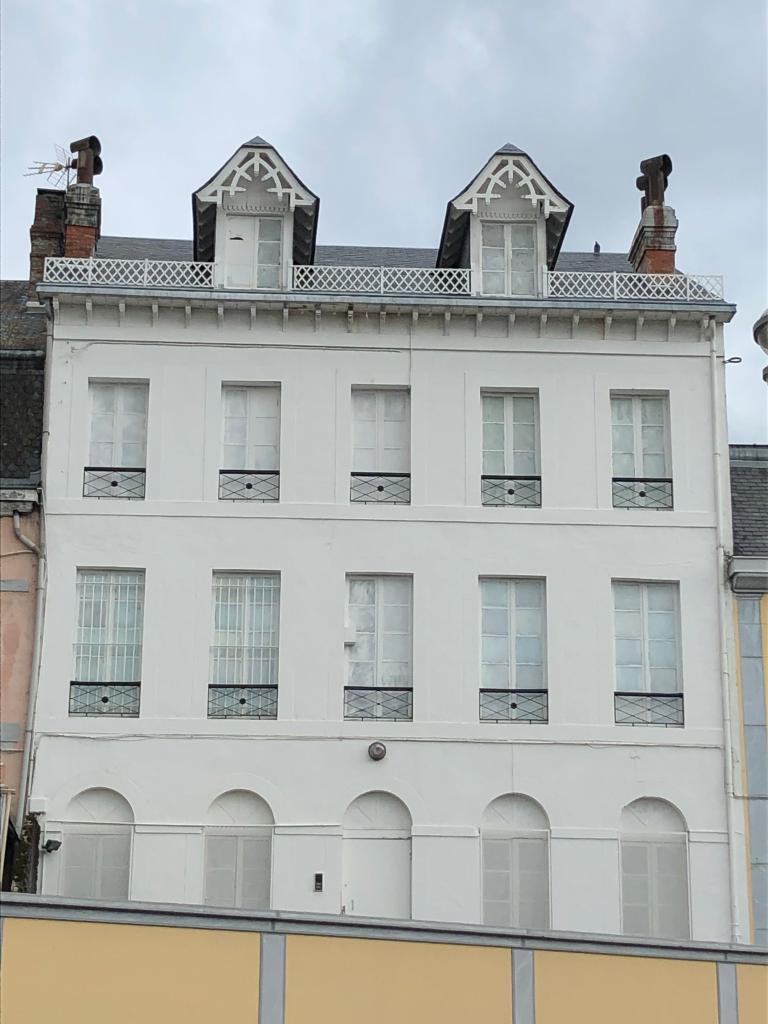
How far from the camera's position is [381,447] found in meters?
25.4

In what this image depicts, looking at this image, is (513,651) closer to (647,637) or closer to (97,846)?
(647,637)

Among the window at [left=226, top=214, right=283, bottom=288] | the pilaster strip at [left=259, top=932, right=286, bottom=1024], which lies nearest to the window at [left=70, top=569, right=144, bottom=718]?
the window at [left=226, top=214, right=283, bottom=288]

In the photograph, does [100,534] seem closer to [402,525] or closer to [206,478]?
[206,478]

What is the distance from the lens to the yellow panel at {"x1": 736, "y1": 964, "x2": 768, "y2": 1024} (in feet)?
60.7

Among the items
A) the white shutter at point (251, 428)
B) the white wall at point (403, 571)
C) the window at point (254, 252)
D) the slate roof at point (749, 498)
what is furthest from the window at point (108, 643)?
the slate roof at point (749, 498)

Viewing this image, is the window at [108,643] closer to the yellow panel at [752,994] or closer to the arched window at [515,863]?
the arched window at [515,863]

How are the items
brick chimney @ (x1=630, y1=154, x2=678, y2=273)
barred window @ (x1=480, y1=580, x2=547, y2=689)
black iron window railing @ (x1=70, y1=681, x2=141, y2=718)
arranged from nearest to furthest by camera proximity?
black iron window railing @ (x1=70, y1=681, x2=141, y2=718)
barred window @ (x1=480, y1=580, x2=547, y2=689)
brick chimney @ (x1=630, y1=154, x2=678, y2=273)

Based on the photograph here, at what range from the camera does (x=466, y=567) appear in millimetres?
24766

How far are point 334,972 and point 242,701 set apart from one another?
6.55 metres

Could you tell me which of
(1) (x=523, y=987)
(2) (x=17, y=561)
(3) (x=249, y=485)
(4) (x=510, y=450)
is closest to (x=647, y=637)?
(4) (x=510, y=450)

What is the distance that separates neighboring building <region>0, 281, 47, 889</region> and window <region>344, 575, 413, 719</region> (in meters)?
4.56

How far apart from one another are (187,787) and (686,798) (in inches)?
275

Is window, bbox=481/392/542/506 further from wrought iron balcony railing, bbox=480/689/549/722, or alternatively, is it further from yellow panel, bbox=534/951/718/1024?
yellow panel, bbox=534/951/718/1024

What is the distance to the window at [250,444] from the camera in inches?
988
